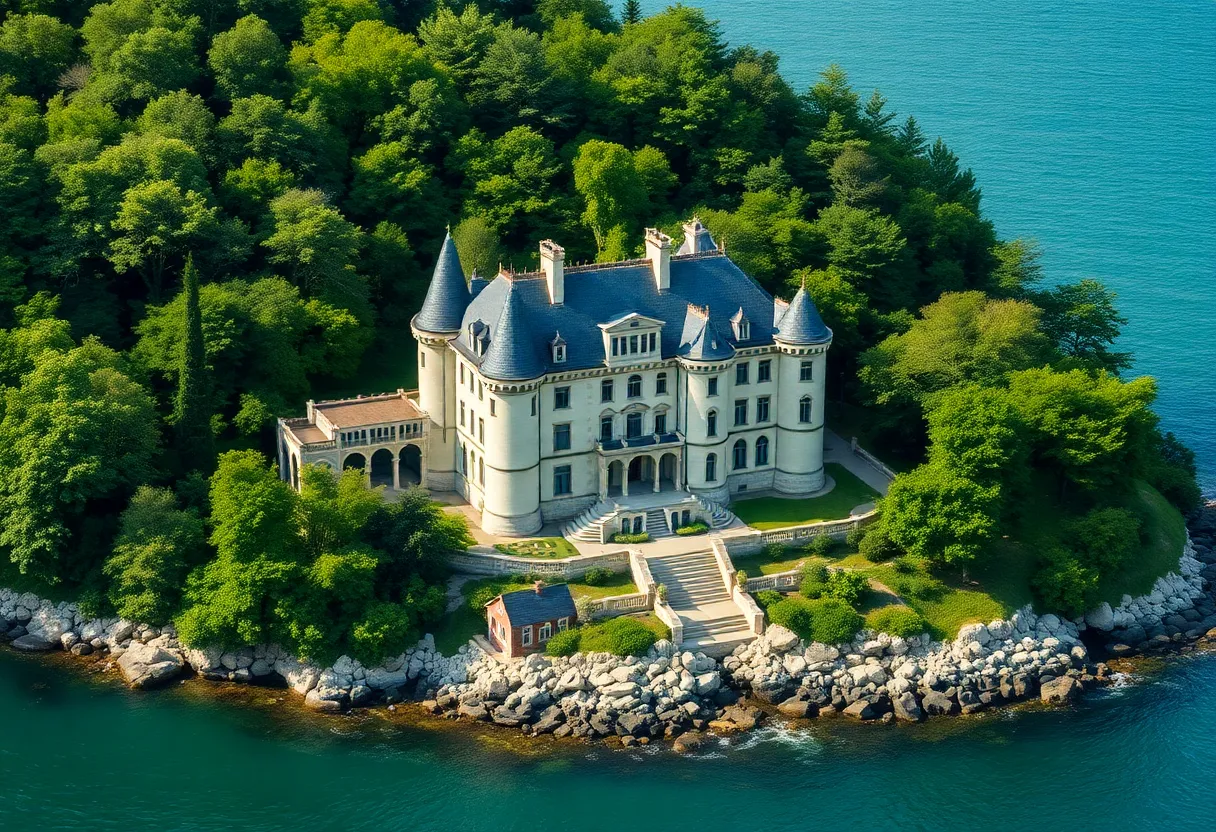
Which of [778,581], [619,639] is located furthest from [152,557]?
[778,581]

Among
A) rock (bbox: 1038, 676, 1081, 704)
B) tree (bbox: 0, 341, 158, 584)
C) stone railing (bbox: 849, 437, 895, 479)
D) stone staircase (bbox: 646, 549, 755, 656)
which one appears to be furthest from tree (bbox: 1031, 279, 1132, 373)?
tree (bbox: 0, 341, 158, 584)

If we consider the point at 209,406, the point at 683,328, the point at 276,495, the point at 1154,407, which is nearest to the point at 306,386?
A: the point at 209,406

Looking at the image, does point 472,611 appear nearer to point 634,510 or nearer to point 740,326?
point 634,510

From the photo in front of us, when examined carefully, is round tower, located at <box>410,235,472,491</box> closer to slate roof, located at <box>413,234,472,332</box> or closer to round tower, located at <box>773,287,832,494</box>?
slate roof, located at <box>413,234,472,332</box>

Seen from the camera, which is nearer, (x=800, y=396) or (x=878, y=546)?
(x=878, y=546)

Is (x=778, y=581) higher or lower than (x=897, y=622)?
higher

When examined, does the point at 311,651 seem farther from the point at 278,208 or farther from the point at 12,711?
the point at 278,208
